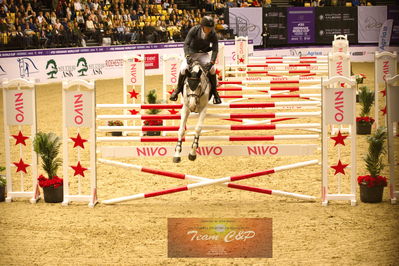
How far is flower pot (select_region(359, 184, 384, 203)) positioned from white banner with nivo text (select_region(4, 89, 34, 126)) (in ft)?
14.1

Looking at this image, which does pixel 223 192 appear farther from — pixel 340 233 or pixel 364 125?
pixel 364 125

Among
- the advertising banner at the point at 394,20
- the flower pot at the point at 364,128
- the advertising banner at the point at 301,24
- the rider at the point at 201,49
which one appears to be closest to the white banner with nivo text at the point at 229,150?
the rider at the point at 201,49

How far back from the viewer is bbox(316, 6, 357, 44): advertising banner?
3259 centimetres

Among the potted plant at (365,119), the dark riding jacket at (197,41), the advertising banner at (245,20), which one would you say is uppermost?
the advertising banner at (245,20)

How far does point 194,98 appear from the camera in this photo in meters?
9.01

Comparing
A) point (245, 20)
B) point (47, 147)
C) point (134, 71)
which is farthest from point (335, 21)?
point (47, 147)

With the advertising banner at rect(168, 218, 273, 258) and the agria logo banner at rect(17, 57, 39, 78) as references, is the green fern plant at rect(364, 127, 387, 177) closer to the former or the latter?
the advertising banner at rect(168, 218, 273, 258)

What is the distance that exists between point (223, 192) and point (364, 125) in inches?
201

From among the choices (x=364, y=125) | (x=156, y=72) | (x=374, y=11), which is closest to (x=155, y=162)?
(x=364, y=125)

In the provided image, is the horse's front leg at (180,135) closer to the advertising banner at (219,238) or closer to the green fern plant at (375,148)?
the green fern plant at (375,148)

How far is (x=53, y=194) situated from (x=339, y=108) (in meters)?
3.76

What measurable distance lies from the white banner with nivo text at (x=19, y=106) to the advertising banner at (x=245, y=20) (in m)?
23.7

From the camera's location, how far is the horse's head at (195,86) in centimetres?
901

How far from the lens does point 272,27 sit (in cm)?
3206
